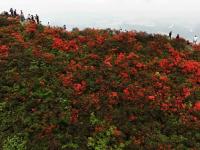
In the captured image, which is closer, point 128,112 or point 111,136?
point 111,136

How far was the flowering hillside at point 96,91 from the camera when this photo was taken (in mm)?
19922

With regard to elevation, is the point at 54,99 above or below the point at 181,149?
above

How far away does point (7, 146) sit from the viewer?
64.6 ft

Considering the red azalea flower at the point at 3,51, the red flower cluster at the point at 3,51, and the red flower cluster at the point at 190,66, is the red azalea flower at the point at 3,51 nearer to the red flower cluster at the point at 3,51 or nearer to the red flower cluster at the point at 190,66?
the red flower cluster at the point at 3,51

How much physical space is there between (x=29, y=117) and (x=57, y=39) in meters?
8.11

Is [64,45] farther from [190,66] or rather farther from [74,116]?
[190,66]

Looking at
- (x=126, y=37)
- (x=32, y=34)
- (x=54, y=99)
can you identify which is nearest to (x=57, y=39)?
(x=32, y=34)

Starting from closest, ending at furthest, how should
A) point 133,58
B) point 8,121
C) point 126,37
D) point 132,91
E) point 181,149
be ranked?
point 181,149, point 8,121, point 132,91, point 133,58, point 126,37

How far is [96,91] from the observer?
75.6 feet

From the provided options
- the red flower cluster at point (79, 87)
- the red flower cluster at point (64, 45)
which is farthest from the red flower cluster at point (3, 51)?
the red flower cluster at point (79, 87)

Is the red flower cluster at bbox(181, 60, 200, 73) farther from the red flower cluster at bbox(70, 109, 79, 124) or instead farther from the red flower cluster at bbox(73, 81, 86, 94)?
the red flower cluster at bbox(70, 109, 79, 124)

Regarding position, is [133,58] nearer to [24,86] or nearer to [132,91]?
[132,91]

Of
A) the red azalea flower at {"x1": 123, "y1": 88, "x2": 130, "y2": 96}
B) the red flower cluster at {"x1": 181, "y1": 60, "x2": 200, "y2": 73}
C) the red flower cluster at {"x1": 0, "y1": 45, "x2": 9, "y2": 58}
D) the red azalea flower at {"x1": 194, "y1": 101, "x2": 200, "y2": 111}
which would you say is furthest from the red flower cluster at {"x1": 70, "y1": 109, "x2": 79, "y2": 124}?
the red flower cluster at {"x1": 181, "y1": 60, "x2": 200, "y2": 73}

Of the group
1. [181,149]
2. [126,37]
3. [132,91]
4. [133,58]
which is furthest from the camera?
[126,37]
